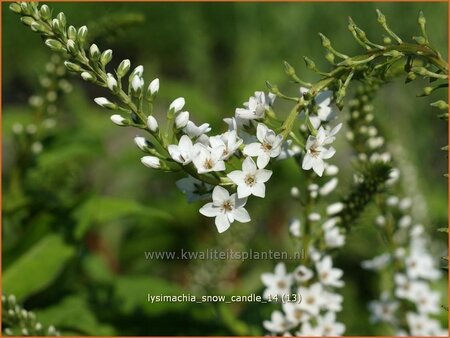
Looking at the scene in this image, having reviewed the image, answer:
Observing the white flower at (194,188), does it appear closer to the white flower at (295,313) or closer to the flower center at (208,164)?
the flower center at (208,164)

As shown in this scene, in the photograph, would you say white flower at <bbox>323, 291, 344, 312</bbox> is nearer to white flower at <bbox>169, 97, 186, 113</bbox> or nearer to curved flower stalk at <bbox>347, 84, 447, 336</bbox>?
curved flower stalk at <bbox>347, 84, 447, 336</bbox>

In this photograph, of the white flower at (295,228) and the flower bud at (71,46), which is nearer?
the flower bud at (71,46)

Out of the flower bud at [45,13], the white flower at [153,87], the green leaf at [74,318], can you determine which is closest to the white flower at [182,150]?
the white flower at [153,87]

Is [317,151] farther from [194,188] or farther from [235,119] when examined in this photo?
[194,188]

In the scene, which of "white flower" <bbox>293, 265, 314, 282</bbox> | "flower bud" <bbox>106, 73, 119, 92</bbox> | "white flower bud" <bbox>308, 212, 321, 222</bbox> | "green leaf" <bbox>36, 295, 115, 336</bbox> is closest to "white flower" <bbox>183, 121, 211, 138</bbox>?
"flower bud" <bbox>106, 73, 119, 92</bbox>

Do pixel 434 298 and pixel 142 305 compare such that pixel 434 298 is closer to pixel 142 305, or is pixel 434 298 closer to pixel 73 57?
pixel 142 305
